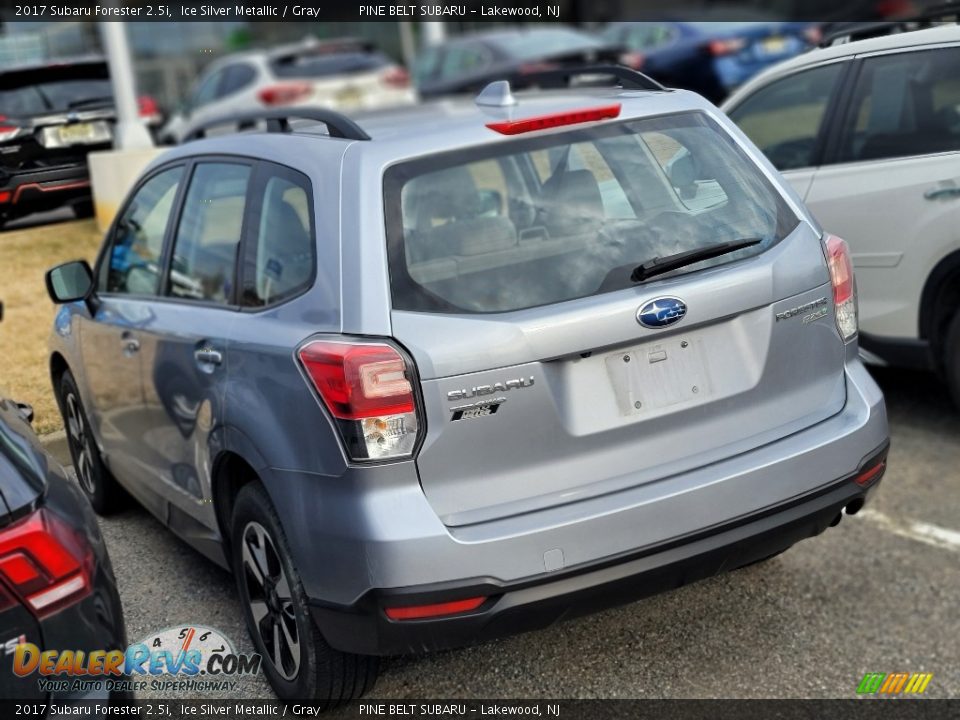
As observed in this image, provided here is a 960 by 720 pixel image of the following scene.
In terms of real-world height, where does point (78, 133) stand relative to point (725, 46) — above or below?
above

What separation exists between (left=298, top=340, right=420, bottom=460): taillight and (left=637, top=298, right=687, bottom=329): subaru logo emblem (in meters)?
0.65

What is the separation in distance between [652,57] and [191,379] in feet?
49.1

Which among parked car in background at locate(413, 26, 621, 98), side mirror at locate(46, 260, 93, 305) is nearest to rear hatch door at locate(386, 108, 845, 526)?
side mirror at locate(46, 260, 93, 305)

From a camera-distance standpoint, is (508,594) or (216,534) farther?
(216,534)

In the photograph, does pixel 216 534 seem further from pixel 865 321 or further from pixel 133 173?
pixel 865 321

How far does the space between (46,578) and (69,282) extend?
2.30 m

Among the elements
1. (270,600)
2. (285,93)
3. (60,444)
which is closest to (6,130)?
(60,444)

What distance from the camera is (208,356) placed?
3645 millimetres

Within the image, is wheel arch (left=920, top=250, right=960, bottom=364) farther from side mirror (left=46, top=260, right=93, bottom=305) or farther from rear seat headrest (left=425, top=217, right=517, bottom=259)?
side mirror (left=46, top=260, right=93, bottom=305)

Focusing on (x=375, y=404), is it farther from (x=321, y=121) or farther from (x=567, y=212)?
(x=321, y=121)

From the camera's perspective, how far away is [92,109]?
6078 mm

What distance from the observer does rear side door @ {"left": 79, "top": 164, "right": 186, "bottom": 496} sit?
4.28 m

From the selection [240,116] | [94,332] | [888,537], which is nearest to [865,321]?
[888,537]

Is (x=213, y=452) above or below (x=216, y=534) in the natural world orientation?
above
